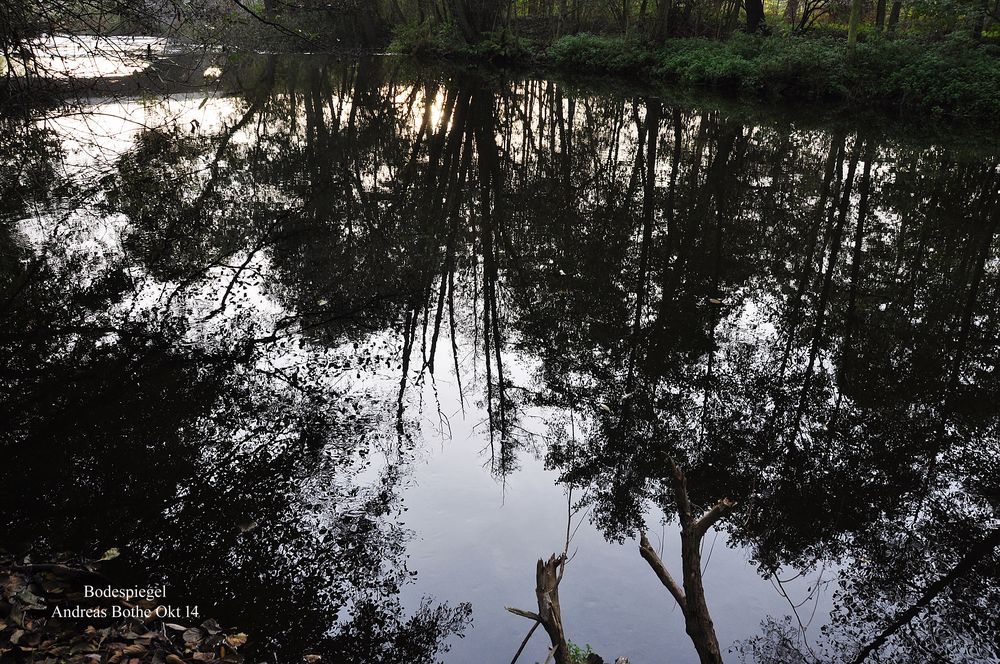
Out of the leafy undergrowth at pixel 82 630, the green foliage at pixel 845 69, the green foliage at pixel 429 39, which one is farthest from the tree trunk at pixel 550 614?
the green foliage at pixel 429 39

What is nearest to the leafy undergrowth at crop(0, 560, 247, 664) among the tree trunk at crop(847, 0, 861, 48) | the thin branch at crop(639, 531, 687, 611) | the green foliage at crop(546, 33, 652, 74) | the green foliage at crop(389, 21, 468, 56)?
the thin branch at crop(639, 531, 687, 611)

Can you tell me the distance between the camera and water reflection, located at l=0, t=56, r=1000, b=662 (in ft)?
15.1

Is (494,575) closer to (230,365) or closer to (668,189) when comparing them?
(230,365)

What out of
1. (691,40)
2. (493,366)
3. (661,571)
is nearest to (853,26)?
(691,40)

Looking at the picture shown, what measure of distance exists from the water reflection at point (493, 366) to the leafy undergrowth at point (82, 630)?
0.33m

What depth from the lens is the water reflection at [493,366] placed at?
4.59m

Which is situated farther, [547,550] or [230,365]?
[230,365]

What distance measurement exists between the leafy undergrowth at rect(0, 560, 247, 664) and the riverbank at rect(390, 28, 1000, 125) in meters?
21.5

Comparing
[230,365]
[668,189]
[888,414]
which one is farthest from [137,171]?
[888,414]

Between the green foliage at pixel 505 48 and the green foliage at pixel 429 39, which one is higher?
the green foliage at pixel 429 39

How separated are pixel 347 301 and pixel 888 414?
595cm

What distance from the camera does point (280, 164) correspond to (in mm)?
14219

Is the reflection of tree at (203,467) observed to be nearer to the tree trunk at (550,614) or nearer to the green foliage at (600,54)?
the tree trunk at (550,614)

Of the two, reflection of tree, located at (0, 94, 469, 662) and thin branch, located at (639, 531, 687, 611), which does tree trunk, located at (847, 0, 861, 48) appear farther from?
thin branch, located at (639, 531, 687, 611)
